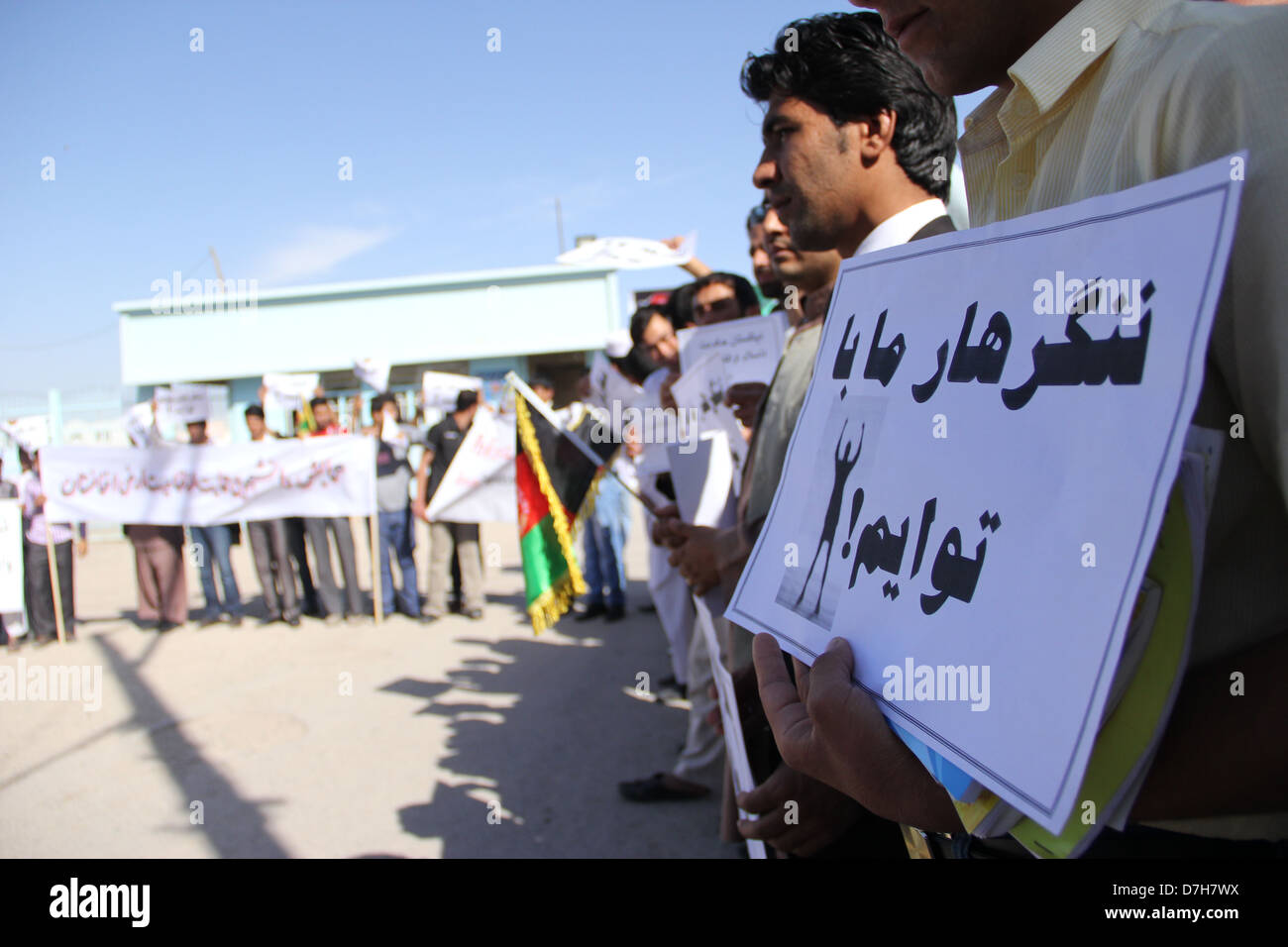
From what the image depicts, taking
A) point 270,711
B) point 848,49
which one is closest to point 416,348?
point 270,711

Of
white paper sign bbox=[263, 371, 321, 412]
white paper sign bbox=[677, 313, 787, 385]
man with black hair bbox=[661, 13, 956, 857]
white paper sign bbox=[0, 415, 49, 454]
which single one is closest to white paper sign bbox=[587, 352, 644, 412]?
white paper sign bbox=[677, 313, 787, 385]

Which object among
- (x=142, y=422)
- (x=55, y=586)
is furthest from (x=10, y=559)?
(x=142, y=422)

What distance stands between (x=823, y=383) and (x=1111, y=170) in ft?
1.30

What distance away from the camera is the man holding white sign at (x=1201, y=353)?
2.07ft

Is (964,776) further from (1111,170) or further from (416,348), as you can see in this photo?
(416,348)

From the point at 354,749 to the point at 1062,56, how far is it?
4.83 m

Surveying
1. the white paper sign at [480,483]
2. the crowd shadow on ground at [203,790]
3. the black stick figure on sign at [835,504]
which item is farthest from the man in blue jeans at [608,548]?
the black stick figure on sign at [835,504]

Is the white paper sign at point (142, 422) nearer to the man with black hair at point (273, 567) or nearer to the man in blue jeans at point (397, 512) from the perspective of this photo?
the man with black hair at point (273, 567)

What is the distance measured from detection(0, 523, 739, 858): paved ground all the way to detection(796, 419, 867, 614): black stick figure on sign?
2.73m

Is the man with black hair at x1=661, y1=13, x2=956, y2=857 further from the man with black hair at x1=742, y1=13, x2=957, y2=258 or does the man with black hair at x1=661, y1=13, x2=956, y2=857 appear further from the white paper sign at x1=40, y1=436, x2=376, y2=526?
the white paper sign at x1=40, y1=436, x2=376, y2=526

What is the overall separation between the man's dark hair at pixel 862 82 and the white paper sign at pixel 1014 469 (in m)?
0.98

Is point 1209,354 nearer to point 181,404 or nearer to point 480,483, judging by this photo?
point 480,483
